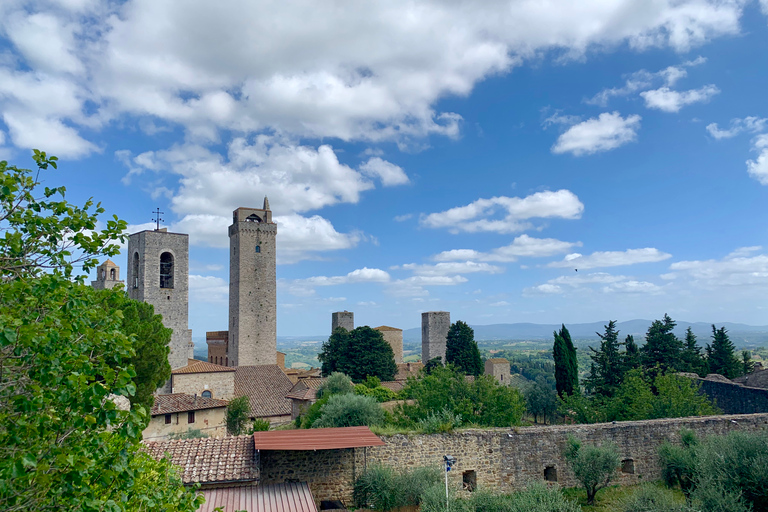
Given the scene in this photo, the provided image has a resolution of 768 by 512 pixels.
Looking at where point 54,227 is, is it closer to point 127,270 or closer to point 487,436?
point 487,436

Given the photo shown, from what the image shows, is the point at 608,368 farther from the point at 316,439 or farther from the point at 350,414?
the point at 316,439

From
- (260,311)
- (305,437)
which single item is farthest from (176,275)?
(305,437)

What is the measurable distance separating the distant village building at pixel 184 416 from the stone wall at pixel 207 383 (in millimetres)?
6345

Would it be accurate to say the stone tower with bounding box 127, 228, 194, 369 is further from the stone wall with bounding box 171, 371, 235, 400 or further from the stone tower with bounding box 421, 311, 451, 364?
the stone tower with bounding box 421, 311, 451, 364

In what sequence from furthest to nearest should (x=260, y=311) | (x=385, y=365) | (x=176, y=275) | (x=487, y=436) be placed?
1. (x=260, y=311)
2. (x=385, y=365)
3. (x=176, y=275)
4. (x=487, y=436)

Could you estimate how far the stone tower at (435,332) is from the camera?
66000 mm

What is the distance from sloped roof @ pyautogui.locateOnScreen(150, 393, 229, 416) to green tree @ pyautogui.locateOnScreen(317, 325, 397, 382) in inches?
714

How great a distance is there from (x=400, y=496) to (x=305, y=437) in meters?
2.63

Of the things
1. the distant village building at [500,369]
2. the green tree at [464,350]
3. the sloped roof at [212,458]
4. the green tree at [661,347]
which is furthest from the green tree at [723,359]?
the sloped roof at [212,458]

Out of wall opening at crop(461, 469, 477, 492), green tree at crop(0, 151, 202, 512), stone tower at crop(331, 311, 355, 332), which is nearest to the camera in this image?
green tree at crop(0, 151, 202, 512)

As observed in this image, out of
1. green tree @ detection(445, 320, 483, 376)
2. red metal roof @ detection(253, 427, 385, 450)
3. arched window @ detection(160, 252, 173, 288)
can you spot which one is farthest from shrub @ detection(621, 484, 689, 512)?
green tree @ detection(445, 320, 483, 376)

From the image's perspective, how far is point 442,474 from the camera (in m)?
12.5

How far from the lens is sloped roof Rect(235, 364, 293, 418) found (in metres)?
33.5

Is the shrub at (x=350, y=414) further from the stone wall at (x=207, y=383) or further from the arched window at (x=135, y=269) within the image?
the arched window at (x=135, y=269)
